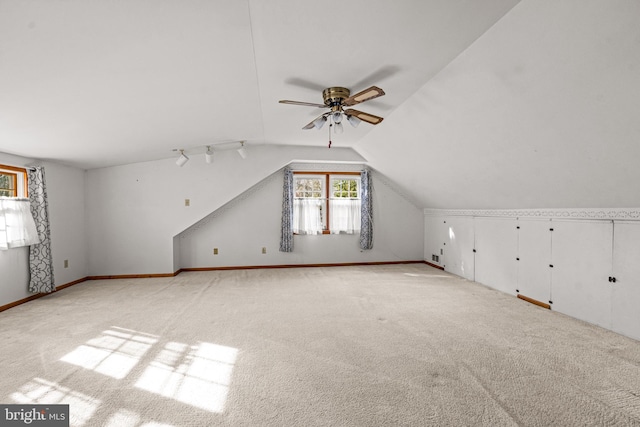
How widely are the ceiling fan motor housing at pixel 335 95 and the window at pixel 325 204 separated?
3.56 metres

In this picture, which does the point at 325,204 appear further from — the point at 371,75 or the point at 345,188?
the point at 371,75

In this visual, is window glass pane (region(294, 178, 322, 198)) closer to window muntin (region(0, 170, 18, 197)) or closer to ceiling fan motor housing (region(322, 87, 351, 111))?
ceiling fan motor housing (region(322, 87, 351, 111))

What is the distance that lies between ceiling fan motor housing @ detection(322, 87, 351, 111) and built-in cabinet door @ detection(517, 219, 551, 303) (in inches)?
118

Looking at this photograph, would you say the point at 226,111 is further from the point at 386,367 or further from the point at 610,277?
the point at 610,277

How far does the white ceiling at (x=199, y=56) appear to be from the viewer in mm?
1660

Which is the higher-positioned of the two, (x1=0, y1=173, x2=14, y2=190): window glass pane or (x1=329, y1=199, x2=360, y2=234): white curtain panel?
(x1=0, y1=173, x2=14, y2=190): window glass pane

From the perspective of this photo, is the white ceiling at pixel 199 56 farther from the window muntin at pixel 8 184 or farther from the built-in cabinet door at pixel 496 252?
the built-in cabinet door at pixel 496 252

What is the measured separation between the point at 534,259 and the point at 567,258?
44cm

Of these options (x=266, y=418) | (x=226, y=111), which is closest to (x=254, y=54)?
(x=226, y=111)

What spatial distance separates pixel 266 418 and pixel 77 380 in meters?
1.47

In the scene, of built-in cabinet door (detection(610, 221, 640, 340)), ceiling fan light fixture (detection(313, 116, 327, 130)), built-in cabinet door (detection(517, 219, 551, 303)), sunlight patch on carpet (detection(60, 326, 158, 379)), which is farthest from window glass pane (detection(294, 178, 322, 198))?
built-in cabinet door (detection(610, 221, 640, 340))

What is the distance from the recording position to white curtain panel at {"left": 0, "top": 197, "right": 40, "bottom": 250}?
3.67 metres

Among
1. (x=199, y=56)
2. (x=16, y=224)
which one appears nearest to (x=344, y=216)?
(x=199, y=56)

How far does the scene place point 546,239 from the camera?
379 cm
